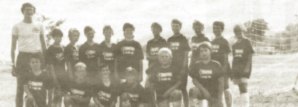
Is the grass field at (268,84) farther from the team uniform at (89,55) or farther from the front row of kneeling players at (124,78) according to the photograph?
the team uniform at (89,55)

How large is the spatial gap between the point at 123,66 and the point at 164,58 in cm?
34

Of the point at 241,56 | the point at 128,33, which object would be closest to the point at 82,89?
the point at 128,33

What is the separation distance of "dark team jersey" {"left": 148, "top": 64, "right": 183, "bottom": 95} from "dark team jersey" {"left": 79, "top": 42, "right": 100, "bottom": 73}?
0.42 meters

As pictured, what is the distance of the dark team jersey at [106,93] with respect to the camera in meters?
2.91

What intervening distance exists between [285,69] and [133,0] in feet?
4.62

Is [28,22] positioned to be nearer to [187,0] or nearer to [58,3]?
[58,3]

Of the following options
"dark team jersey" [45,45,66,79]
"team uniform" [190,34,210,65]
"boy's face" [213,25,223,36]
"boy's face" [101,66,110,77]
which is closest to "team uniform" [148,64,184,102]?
"team uniform" [190,34,210,65]

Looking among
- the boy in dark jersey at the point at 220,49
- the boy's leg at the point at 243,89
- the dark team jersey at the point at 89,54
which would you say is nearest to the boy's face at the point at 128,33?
the dark team jersey at the point at 89,54

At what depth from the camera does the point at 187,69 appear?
2.93 meters

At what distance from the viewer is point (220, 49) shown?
3.00m

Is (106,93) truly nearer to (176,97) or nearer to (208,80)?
(176,97)

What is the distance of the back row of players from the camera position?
280 cm

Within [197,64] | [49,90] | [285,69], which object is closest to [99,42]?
[49,90]

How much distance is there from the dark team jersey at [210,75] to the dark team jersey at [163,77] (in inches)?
5.4
